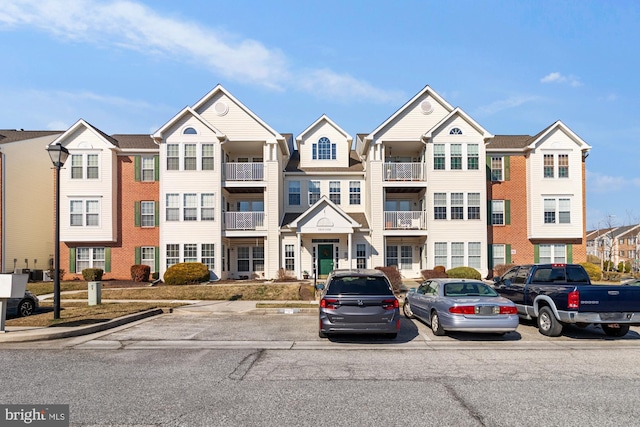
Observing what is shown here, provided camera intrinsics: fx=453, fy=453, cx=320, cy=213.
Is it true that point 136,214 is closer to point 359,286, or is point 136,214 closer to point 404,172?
point 404,172

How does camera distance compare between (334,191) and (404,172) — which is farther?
(334,191)

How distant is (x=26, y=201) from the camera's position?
29.7 meters

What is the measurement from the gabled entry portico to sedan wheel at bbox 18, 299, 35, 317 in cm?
1394

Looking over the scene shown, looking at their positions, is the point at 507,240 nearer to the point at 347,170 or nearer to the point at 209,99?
the point at 347,170

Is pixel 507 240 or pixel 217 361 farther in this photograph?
pixel 507 240

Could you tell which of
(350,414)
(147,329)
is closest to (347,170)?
(147,329)

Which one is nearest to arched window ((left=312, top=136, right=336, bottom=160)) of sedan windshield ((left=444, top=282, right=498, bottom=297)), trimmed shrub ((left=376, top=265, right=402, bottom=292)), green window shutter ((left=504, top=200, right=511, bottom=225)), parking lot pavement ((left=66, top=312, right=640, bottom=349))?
trimmed shrub ((left=376, top=265, right=402, bottom=292))

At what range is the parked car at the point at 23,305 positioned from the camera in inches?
548

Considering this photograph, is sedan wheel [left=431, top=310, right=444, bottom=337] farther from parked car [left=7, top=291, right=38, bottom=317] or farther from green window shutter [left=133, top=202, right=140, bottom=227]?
green window shutter [left=133, top=202, right=140, bottom=227]

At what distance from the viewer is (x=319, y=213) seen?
26.5m

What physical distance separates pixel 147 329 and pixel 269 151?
54.9 feet

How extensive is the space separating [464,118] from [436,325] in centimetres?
1898

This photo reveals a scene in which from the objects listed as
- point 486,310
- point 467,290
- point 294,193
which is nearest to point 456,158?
point 294,193

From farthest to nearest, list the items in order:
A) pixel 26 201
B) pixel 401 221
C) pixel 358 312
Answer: pixel 26 201
pixel 401 221
pixel 358 312
